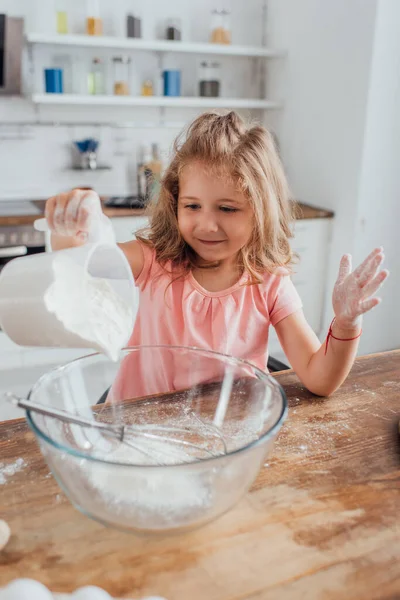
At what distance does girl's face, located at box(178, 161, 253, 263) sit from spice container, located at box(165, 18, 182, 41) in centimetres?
197

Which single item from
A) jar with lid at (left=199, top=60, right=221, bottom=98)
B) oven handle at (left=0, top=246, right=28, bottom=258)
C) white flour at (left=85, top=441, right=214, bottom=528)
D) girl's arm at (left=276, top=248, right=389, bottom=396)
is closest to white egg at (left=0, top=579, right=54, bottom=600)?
white flour at (left=85, top=441, right=214, bottom=528)

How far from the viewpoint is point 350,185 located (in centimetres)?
259

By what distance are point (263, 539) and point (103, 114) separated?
8.80 ft

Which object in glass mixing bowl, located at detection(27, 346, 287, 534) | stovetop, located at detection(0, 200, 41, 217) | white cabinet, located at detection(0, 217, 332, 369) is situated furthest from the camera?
white cabinet, located at detection(0, 217, 332, 369)

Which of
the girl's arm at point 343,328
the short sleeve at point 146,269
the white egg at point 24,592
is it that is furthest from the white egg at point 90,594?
the short sleeve at point 146,269

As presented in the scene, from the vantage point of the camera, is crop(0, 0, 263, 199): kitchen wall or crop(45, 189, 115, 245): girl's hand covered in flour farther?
crop(0, 0, 263, 199): kitchen wall

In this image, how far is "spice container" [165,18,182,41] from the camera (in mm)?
2777

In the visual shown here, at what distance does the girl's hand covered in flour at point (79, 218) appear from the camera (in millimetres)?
790

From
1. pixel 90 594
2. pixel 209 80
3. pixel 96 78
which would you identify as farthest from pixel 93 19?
pixel 90 594

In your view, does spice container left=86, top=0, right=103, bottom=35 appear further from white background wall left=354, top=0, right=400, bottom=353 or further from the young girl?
the young girl

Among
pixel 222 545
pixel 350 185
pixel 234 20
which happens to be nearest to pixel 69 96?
pixel 234 20

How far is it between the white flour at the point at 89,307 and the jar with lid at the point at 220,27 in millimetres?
2469

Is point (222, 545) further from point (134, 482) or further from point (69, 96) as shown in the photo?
point (69, 96)

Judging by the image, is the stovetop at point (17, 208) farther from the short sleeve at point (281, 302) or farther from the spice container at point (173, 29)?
the short sleeve at point (281, 302)
